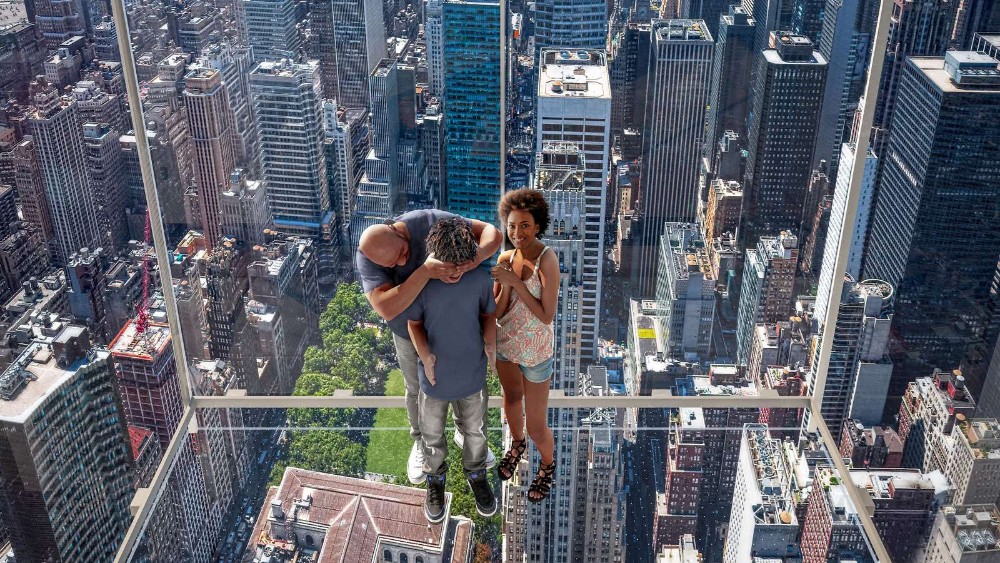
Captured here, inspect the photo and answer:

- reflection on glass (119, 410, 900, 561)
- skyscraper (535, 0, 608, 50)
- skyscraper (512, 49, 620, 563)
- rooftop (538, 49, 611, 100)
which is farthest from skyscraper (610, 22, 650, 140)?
reflection on glass (119, 410, 900, 561)

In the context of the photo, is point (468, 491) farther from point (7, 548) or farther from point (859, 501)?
point (7, 548)

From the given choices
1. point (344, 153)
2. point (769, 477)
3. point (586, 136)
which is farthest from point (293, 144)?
point (769, 477)

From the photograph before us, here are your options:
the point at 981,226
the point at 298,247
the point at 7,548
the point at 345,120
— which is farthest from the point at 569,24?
the point at 7,548

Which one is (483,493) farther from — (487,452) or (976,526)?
(976,526)

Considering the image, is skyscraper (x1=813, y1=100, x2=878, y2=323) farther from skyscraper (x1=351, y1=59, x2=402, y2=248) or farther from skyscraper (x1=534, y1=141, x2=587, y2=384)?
skyscraper (x1=351, y1=59, x2=402, y2=248)

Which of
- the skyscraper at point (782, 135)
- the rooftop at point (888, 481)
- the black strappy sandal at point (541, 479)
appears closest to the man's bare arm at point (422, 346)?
the black strappy sandal at point (541, 479)

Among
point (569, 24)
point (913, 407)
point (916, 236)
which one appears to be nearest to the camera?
point (913, 407)

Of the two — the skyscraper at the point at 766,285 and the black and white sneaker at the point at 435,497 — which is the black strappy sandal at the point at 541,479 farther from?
the skyscraper at the point at 766,285
